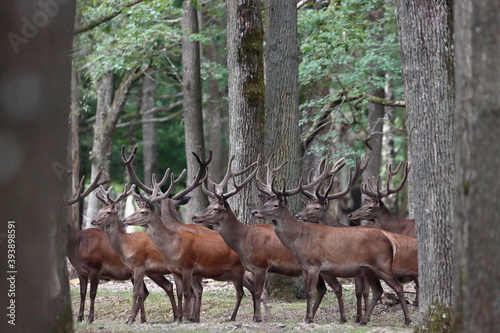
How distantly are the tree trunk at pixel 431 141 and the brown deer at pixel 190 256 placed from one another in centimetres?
469

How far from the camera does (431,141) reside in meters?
→ 8.67

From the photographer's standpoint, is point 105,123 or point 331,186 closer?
point 331,186

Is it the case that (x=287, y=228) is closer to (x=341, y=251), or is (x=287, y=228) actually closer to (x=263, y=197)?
(x=341, y=251)

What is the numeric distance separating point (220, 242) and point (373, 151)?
1068 centimetres

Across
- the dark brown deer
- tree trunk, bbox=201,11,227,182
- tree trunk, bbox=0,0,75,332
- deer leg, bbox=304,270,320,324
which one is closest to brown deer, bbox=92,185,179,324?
deer leg, bbox=304,270,320,324

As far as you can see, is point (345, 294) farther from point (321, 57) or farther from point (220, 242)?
point (321, 57)

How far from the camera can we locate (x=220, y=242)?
43.2 feet

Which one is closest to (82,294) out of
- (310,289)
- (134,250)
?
(134,250)

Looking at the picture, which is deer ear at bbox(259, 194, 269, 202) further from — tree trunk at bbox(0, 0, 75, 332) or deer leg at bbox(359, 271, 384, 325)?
tree trunk at bbox(0, 0, 75, 332)

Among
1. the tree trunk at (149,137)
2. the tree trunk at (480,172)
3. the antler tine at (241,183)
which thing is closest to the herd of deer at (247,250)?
the antler tine at (241,183)

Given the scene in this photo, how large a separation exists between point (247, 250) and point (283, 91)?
10.3 ft

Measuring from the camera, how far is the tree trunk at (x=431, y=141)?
8492 millimetres

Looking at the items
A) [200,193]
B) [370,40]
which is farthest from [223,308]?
[370,40]

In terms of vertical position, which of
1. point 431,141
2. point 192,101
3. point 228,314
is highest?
point 192,101
